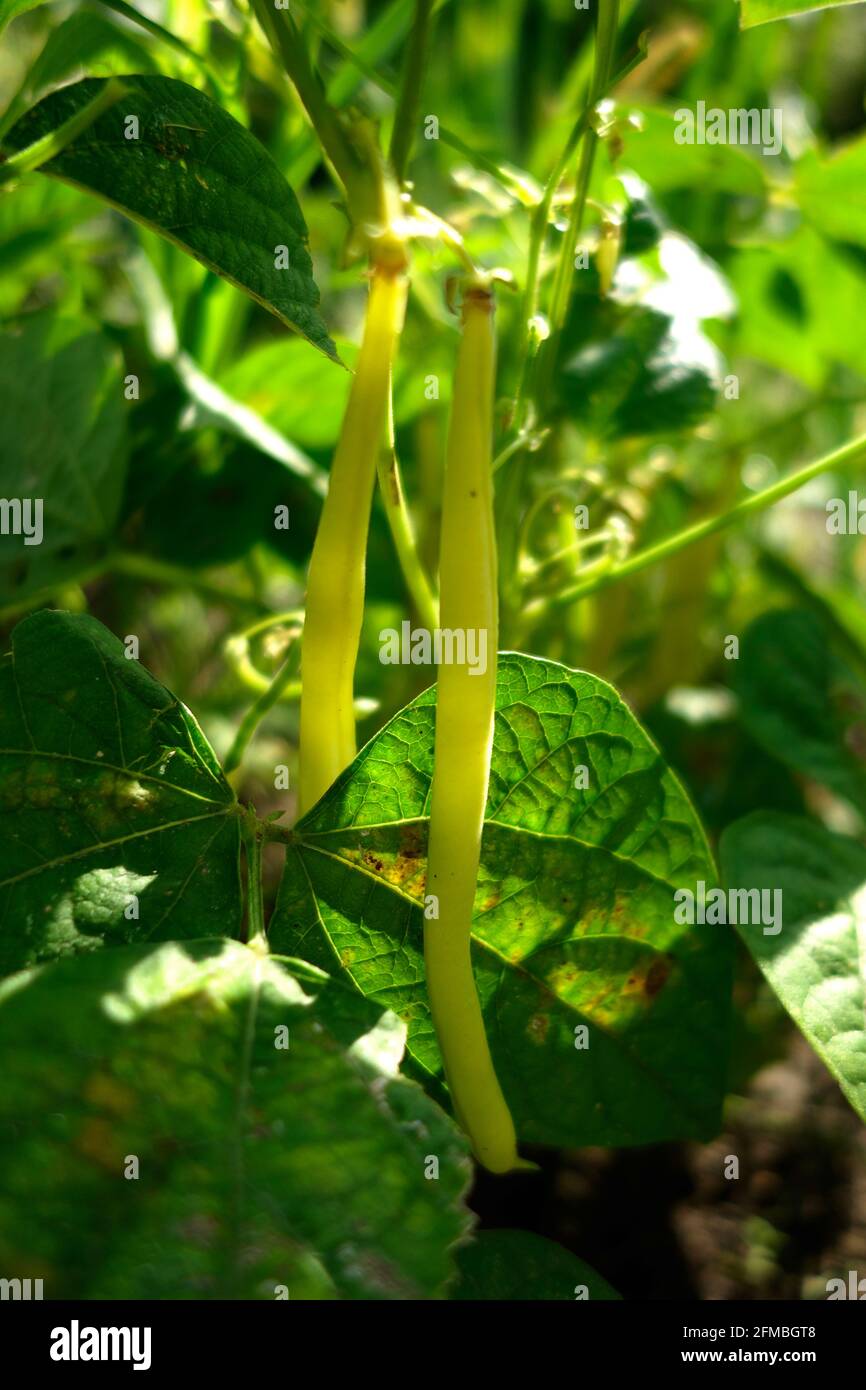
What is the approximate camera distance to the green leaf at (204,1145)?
418 millimetres

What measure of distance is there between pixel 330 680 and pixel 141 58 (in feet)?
1.48

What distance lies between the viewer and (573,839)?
0.60 metres

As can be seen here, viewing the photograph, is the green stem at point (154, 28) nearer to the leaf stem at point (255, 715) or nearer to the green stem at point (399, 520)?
the green stem at point (399, 520)

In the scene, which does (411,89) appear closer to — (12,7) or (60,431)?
(12,7)

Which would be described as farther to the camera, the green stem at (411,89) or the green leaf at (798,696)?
the green leaf at (798,696)

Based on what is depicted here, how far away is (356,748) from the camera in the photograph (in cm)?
67

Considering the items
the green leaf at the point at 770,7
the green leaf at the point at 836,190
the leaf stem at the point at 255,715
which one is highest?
the green leaf at the point at 836,190

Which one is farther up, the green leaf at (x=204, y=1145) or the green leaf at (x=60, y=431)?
the green leaf at (x=60, y=431)

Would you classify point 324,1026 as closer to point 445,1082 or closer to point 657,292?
point 445,1082
